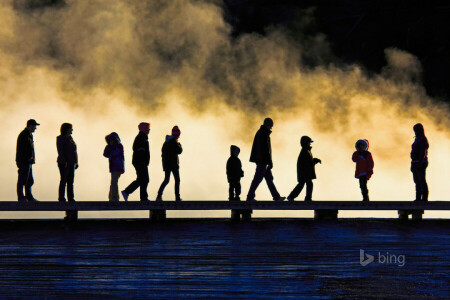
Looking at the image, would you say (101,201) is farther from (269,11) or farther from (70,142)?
(269,11)

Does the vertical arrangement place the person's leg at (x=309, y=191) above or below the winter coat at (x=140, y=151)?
below

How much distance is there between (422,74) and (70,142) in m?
12.2

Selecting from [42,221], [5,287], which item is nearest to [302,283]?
[5,287]

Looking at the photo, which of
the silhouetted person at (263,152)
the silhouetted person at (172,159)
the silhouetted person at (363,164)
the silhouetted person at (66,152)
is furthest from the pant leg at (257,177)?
the silhouetted person at (66,152)

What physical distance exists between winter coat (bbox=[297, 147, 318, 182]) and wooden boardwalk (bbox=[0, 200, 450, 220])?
25.3 inches

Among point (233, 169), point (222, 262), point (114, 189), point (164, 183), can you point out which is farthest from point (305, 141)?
point (222, 262)

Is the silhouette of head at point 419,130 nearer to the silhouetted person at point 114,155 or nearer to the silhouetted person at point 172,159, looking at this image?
the silhouetted person at point 172,159

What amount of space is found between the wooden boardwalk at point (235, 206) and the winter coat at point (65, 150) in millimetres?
1023

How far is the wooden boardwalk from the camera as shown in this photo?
65.9 ft

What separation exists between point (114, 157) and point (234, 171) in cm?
407

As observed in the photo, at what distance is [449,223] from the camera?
813 inches

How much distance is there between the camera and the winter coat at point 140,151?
2033cm

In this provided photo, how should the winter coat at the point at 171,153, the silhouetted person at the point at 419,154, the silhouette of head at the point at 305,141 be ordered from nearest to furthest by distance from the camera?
the winter coat at the point at 171,153 → the silhouetted person at the point at 419,154 → the silhouette of head at the point at 305,141

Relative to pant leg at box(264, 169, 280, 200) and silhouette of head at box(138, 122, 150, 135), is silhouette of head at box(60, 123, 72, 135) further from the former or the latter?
pant leg at box(264, 169, 280, 200)
